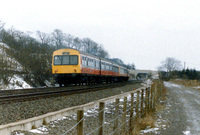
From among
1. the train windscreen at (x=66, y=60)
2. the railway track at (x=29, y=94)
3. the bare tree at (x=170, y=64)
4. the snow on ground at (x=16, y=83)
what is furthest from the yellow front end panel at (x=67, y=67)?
the bare tree at (x=170, y=64)

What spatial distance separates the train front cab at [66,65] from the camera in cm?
1861

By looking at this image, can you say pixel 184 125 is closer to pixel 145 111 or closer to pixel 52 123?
pixel 145 111

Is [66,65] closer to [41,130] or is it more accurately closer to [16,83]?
[16,83]

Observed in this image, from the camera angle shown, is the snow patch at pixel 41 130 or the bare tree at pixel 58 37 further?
the bare tree at pixel 58 37

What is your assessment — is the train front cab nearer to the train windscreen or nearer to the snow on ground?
the train windscreen

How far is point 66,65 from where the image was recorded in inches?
744

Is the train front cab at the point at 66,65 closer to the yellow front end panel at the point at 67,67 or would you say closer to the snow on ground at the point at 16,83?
the yellow front end panel at the point at 67,67

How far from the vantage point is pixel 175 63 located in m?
100

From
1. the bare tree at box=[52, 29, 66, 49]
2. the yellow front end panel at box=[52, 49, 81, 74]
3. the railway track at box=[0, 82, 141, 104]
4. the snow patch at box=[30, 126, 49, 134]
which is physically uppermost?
the bare tree at box=[52, 29, 66, 49]

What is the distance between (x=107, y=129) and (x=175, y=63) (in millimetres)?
99683

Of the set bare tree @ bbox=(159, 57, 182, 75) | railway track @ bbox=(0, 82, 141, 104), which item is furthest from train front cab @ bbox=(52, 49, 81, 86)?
bare tree @ bbox=(159, 57, 182, 75)

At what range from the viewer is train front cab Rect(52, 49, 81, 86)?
18.6 metres

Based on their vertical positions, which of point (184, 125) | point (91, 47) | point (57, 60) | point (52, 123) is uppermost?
point (91, 47)

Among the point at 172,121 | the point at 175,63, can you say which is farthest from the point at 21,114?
the point at 175,63
